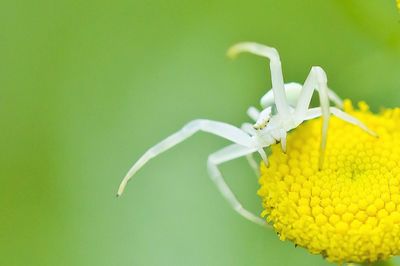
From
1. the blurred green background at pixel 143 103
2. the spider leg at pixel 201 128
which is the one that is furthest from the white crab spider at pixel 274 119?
the blurred green background at pixel 143 103

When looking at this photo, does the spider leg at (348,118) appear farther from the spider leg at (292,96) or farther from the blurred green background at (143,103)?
the blurred green background at (143,103)

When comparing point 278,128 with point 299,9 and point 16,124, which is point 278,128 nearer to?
point 299,9

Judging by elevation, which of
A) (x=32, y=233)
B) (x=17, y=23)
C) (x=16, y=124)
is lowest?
(x=32, y=233)

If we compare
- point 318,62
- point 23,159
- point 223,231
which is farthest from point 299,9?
point 23,159

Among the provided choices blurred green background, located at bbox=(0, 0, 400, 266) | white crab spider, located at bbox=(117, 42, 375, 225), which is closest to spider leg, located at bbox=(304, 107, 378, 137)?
white crab spider, located at bbox=(117, 42, 375, 225)

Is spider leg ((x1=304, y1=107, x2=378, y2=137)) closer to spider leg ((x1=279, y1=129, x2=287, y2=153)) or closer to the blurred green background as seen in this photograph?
spider leg ((x1=279, y1=129, x2=287, y2=153))

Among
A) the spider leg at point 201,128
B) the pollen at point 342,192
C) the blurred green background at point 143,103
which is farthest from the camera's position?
the blurred green background at point 143,103
